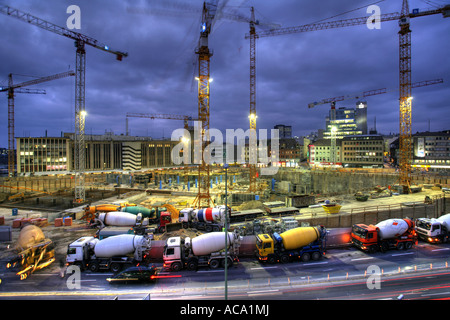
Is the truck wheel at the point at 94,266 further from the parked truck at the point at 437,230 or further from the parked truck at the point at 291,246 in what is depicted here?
the parked truck at the point at 437,230

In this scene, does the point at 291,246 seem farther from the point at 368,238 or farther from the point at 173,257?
the point at 173,257

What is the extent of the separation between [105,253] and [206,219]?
10974 millimetres

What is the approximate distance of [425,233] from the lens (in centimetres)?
2245

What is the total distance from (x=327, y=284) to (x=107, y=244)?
16211mm

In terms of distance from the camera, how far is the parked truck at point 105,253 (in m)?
17.6

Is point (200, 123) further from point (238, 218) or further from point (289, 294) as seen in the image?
point (289, 294)

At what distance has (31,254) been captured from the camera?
18172 mm

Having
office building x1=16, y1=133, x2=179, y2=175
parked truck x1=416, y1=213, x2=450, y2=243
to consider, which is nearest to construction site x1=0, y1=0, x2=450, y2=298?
parked truck x1=416, y1=213, x2=450, y2=243

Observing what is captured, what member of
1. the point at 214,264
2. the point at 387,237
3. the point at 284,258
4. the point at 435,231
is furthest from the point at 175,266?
the point at 435,231

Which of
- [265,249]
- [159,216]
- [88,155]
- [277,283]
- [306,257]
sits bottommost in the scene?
[277,283]

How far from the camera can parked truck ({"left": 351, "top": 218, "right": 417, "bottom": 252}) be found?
20141mm

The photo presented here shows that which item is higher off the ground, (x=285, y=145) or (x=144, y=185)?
(x=285, y=145)
